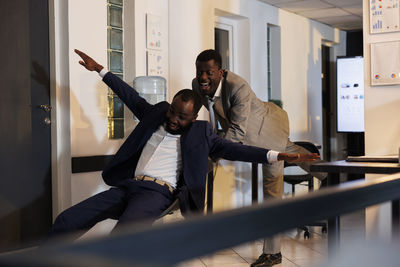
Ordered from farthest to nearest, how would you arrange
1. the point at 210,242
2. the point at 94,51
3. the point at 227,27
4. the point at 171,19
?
the point at 227,27, the point at 171,19, the point at 94,51, the point at 210,242

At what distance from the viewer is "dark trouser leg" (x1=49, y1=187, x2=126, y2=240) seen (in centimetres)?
278

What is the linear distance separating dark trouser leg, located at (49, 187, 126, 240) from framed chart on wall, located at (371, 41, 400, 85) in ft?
6.01

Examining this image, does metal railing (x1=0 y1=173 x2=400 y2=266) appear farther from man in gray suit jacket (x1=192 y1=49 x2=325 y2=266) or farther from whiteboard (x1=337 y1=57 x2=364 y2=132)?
whiteboard (x1=337 y1=57 x2=364 y2=132)

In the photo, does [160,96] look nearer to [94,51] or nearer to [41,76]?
[94,51]

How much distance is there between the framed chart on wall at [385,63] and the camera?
3.46m

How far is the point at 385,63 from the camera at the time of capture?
137 inches

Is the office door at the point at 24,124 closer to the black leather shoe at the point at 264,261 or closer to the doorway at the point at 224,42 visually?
Result: the black leather shoe at the point at 264,261

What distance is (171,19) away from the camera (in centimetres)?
473

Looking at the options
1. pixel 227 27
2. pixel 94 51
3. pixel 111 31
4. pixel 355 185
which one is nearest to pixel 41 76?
pixel 94 51

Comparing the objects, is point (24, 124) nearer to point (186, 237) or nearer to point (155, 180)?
point (155, 180)

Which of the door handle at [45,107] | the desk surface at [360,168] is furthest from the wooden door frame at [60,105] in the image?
the desk surface at [360,168]

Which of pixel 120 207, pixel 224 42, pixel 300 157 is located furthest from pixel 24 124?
pixel 224 42

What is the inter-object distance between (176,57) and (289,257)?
199 centimetres

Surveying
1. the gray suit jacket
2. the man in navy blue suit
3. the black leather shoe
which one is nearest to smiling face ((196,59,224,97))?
the gray suit jacket
